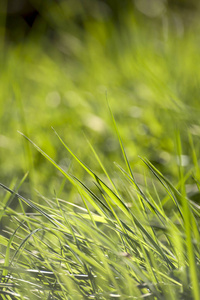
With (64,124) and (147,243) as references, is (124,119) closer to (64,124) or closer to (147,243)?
(64,124)

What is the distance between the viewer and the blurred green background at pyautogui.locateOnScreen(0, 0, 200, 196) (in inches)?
30.9

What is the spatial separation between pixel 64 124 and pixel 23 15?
218 cm

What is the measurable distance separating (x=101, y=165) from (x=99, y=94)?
84 centimetres

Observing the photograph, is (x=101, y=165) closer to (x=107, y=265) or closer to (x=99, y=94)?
(x=107, y=265)

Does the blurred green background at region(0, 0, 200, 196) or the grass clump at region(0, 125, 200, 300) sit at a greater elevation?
the grass clump at region(0, 125, 200, 300)

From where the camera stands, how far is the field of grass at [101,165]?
1.23ft

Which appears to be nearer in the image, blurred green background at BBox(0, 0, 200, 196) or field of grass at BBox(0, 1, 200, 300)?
field of grass at BBox(0, 1, 200, 300)

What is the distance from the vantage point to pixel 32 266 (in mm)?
413

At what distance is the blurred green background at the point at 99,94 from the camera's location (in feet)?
2.57

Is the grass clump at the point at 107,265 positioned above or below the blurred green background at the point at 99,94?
above

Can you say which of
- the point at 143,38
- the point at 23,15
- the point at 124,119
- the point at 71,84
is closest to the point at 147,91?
the point at 124,119

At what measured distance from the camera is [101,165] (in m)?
0.42

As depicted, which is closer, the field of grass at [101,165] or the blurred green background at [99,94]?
the field of grass at [101,165]

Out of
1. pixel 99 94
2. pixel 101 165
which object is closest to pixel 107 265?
pixel 101 165
